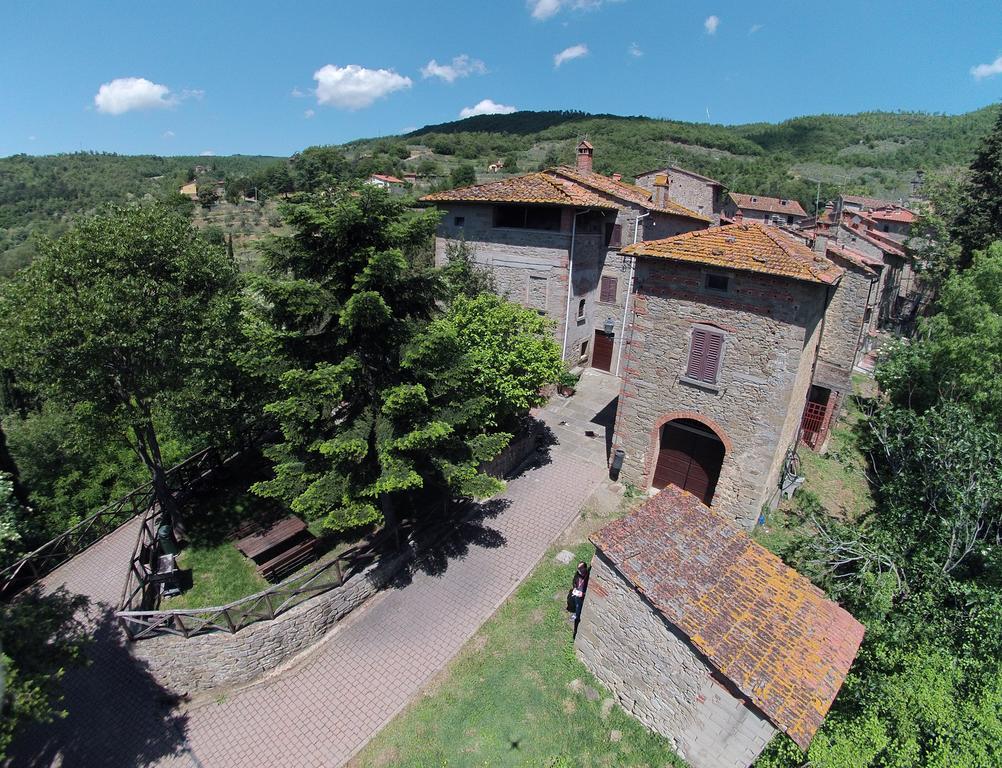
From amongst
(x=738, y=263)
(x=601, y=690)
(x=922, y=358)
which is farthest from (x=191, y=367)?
(x=922, y=358)

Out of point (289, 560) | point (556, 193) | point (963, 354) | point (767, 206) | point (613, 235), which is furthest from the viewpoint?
point (767, 206)

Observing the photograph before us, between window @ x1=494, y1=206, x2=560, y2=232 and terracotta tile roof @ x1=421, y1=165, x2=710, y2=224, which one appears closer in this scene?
terracotta tile roof @ x1=421, y1=165, x2=710, y2=224

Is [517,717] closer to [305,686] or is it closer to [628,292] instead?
[305,686]

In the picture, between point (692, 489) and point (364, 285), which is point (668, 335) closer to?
point (692, 489)

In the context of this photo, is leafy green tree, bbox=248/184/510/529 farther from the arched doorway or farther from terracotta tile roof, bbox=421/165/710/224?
terracotta tile roof, bbox=421/165/710/224

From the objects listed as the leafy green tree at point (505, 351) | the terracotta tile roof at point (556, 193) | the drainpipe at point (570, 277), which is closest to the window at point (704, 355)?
the leafy green tree at point (505, 351)

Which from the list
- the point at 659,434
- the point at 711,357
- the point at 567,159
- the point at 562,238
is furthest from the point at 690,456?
the point at 567,159

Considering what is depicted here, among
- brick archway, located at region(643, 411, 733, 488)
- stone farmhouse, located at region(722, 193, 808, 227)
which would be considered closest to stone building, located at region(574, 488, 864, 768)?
brick archway, located at region(643, 411, 733, 488)
